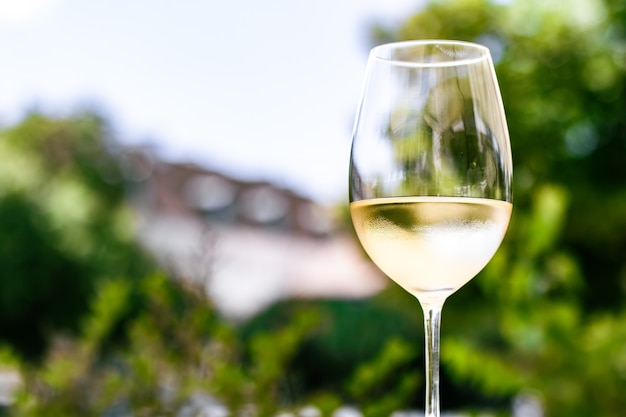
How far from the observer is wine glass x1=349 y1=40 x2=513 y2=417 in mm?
1041

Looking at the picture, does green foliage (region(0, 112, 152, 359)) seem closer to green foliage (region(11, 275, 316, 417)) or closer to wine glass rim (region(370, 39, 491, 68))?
green foliage (region(11, 275, 316, 417))

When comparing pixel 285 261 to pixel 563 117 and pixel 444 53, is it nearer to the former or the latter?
pixel 563 117

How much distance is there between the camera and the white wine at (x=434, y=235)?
3.40ft

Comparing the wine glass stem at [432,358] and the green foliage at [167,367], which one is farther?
the green foliage at [167,367]

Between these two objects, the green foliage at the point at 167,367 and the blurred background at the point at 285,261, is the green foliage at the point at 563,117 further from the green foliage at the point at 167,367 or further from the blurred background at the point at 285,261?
the green foliage at the point at 167,367

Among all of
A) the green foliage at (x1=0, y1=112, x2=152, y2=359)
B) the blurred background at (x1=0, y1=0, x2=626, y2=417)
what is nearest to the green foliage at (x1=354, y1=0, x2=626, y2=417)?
the blurred background at (x1=0, y1=0, x2=626, y2=417)

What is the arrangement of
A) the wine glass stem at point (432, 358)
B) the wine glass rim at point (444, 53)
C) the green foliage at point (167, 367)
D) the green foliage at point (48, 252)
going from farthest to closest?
1. the green foliage at point (48, 252)
2. the green foliage at point (167, 367)
3. the wine glass rim at point (444, 53)
4. the wine glass stem at point (432, 358)

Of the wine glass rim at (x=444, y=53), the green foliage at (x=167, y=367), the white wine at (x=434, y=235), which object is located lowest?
the green foliage at (x=167, y=367)

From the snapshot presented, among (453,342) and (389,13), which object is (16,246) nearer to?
(389,13)

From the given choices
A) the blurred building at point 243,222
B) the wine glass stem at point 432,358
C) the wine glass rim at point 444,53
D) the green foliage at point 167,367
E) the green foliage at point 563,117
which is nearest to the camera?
the wine glass stem at point 432,358

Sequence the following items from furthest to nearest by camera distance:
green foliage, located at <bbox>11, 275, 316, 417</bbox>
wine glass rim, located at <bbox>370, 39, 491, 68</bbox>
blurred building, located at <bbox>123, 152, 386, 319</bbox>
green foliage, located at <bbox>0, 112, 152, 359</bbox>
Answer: blurred building, located at <bbox>123, 152, 386, 319</bbox> < green foliage, located at <bbox>0, 112, 152, 359</bbox> < green foliage, located at <bbox>11, 275, 316, 417</bbox> < wine glass rim, located at <bbox>370, 39, 491, 68</bbox>

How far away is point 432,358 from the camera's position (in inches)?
38.9

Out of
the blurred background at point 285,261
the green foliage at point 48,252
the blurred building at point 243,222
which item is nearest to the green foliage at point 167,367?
the blurred background at point 285,261

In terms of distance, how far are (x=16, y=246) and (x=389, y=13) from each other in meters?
11.7
